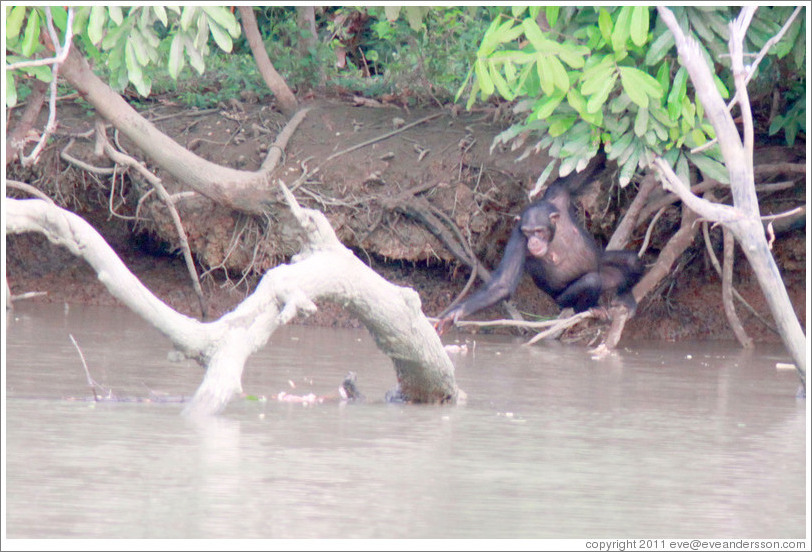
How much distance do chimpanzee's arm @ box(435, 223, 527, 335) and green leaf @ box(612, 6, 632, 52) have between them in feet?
7.88

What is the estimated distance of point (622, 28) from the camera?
22.3 feet

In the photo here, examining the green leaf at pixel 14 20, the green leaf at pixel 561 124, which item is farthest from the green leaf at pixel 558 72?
the green leaf at pixel 14 20

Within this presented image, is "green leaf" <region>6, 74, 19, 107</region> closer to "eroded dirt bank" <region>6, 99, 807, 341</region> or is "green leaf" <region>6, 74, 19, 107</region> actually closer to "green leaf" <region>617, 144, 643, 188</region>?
"eroded dirt bank" <region>6, 99, 807, 341</region>

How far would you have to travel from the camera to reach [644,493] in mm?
3975

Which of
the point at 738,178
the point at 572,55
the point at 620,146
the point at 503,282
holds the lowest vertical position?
the point at 503,282

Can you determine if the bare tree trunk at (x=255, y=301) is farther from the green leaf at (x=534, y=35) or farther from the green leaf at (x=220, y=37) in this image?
the green leaf at (x=534, y=35)

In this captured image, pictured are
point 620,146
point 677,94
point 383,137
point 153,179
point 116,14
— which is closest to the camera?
point 116,14

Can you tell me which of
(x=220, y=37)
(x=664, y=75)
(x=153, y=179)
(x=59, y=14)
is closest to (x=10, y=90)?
(x=59, y=14)

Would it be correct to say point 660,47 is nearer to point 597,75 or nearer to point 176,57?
point 597,75

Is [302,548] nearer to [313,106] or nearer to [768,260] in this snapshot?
[768,260]

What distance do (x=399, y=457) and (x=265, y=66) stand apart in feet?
22.1

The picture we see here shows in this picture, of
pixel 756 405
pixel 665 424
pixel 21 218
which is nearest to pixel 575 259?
pixel 756 405

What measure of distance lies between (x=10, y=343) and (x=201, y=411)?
3541 millimetres

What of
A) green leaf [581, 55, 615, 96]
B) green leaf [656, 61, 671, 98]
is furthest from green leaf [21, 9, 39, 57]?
green leaf [656, 61, 671, 98]
